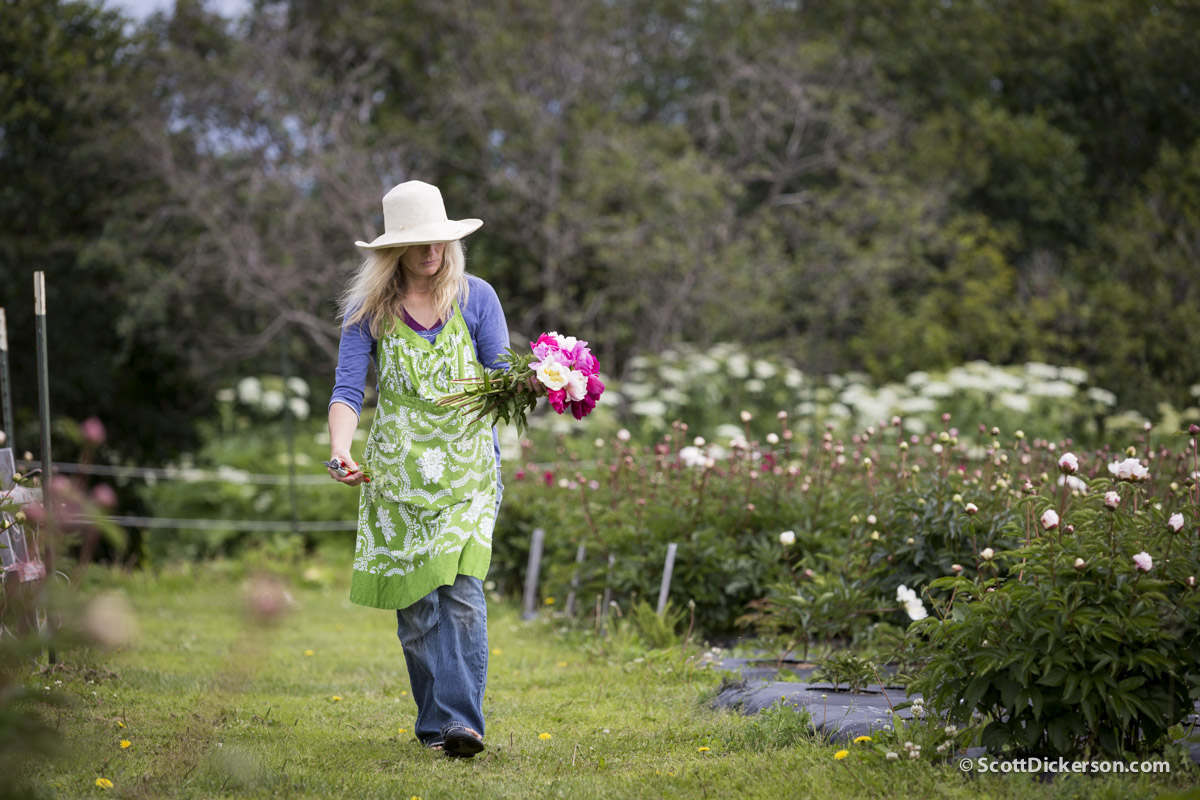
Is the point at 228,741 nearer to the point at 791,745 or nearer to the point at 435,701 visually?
the point at 435,701

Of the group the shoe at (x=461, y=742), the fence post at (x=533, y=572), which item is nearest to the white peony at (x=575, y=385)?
the shoe at (x=461, y=742)

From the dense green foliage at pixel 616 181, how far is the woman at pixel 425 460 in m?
6.41

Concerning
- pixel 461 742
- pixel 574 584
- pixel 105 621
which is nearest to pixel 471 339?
pixel 461 742

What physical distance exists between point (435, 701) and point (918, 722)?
140 centimetres

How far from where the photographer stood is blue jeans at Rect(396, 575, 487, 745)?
321 centimetres

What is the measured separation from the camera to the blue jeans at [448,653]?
3.21m

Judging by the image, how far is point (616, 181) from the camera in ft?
35.8

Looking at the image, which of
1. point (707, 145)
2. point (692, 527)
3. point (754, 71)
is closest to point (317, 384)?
point (707, 145)

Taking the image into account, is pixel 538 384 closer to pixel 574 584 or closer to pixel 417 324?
pixel 417 324

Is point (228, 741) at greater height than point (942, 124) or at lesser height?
lesser

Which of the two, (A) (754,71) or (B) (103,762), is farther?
(A) (754,71)

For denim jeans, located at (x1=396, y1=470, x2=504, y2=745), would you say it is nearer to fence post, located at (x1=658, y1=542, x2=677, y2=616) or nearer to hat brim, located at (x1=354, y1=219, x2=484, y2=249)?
hat brim, located at (x1=354, y1=219, x2=484, y2=249)

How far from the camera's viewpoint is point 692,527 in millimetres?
5191

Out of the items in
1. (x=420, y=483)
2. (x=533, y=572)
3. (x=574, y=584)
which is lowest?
(x=533, y=572)
